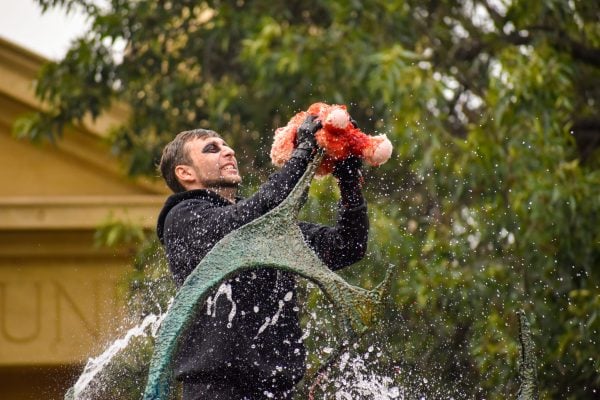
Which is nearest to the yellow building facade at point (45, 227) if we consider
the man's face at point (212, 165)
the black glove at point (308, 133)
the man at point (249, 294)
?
the man's face at point (212, 165)

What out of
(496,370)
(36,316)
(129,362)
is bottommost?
(36,316)

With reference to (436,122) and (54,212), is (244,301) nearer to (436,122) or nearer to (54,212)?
(436,122)

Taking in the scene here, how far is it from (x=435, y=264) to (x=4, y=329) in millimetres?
4774

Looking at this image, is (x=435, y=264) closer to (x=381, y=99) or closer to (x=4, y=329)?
(x=381, y=99)

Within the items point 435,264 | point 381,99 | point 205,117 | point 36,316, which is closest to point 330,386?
point 435,264

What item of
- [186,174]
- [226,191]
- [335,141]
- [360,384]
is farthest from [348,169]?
[360,384]

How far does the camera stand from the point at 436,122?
23.4 ft

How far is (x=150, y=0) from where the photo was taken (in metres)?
8.28

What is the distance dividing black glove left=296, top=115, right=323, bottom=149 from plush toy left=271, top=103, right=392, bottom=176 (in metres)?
0.01

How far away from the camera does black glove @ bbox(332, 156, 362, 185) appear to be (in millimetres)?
4156

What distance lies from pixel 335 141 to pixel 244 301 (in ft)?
1.66

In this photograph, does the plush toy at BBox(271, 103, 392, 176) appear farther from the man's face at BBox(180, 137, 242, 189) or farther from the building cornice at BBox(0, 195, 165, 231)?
the building cornice at BBox(0, 195, 165, 231)

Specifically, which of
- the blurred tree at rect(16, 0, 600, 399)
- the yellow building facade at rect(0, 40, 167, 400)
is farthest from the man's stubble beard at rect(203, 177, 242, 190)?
the yellow building facade at rect(0, 40, 167, 400)

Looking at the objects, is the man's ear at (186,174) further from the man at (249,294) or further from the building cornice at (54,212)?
the building cornice at (54,212)
